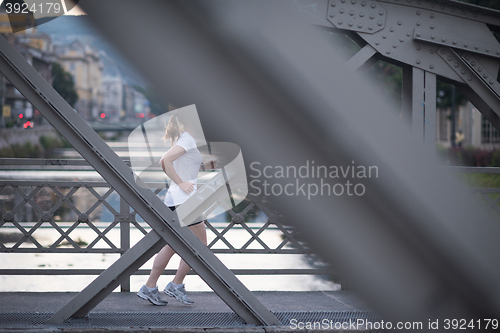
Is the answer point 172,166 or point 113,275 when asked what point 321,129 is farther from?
point 172,166

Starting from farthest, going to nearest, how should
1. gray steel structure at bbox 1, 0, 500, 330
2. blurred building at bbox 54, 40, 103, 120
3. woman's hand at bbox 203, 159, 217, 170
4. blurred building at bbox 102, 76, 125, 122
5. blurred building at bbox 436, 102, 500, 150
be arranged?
blurred building at bbox 102, 76, 125, 122
blurred building at bbox 54, 40, 103, 120
blurred building at bbox 436, 102, 500, 150
woman's hand at bbox 203, 159, 217, 170
gray steel structure at bbox 1, 0, 500, 330

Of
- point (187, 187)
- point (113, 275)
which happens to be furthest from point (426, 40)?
point (113, 275)

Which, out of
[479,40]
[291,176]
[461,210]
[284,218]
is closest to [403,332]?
[461,210]

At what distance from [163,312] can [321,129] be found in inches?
128

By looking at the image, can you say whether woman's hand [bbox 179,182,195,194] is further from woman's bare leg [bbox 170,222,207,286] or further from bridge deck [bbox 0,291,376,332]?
bridge deck [bbox 0,291,376,332]

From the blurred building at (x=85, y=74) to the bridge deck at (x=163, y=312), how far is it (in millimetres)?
107659

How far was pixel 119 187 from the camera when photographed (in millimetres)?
3256

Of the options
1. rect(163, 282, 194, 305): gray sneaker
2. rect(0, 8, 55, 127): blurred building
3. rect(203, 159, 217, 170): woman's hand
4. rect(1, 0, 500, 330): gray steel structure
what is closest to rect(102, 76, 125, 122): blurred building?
rect(0, 8, 55, 127): blurred building

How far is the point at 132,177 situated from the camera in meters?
3.22

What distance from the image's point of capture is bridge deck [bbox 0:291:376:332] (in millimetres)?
3695

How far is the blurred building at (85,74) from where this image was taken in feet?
376

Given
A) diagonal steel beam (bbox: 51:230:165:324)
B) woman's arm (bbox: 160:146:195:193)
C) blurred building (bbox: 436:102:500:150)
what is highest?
woman's arm (bbox: 160:146:195:193)

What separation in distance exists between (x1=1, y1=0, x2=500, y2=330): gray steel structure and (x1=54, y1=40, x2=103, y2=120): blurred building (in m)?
111

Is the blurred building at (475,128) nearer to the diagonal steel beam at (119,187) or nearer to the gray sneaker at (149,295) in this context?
the gray sneaker at (149,295)
